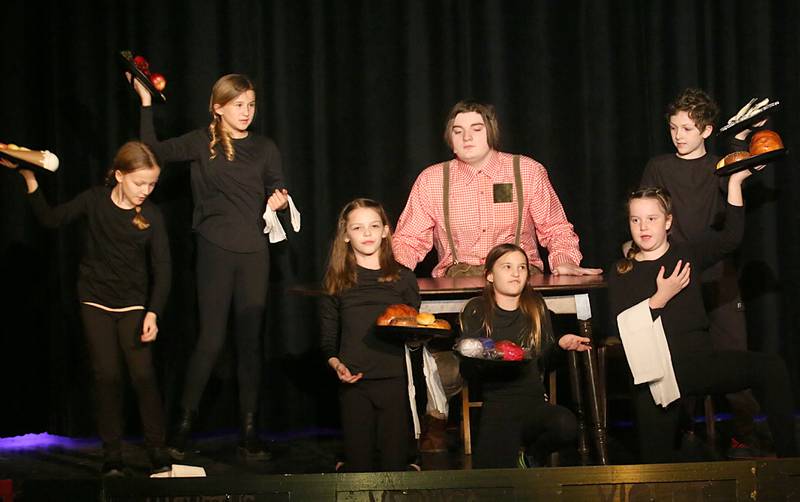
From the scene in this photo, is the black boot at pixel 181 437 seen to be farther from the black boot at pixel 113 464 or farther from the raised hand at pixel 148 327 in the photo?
the raised hand at pixel 148 327

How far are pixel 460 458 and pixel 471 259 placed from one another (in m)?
0.99

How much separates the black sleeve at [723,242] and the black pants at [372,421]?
1321 millimetres

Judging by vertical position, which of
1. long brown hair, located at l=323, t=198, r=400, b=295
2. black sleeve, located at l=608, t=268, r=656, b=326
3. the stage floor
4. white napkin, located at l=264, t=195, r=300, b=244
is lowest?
the stage floor

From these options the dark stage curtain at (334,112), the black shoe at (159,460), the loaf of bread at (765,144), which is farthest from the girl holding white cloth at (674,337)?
the black shoe at (159,460)

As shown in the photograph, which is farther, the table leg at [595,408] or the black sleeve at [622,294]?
the table leg at [595,408]

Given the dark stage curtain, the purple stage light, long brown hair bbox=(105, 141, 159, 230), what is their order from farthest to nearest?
the dark stage curtain, the purple stage light, long brown hair bbox=(105, 141, 159, 230)

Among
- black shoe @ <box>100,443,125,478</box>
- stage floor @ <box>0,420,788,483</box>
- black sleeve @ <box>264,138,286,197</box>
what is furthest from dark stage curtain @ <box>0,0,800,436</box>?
black shoe @ <box>100,443,125,478</box>

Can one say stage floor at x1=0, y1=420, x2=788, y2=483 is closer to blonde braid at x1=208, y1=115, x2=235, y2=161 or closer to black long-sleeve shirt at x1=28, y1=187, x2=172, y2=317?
black long-sleeve shirt at x1=28, y1=187, x2=172, y2=317

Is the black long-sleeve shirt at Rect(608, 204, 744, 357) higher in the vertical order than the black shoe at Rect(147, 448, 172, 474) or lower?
higher

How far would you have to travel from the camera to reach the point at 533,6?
5691 millimetres

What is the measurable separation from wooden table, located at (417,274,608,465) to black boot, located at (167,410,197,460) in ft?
3.79

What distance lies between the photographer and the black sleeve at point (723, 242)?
4.11 m

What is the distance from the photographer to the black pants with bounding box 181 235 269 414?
4711 mm

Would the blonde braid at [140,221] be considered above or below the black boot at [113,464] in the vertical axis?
above
